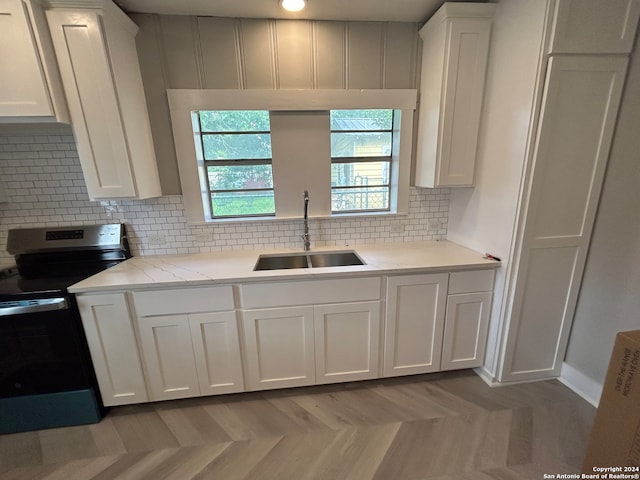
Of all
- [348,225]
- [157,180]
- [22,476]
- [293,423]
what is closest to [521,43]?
[348,225]

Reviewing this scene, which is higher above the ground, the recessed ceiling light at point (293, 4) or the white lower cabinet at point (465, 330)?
the recessed ceiling light at point (293, 4)

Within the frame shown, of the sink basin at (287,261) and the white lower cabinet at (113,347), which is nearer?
the white lower cabinet at (113,347)

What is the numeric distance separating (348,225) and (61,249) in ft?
6.94

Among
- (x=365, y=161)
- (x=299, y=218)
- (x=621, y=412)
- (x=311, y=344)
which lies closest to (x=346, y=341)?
(x=311, y=344)

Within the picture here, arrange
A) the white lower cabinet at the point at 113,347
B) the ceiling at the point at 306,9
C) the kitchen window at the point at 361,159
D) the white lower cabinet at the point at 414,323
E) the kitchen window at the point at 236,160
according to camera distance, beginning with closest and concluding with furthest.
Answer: the white lower cabinet at the point at 113,347 → the ceiling at the point at 306,9 → the white lower cabinet at the point at 414,323 → the kitchen window at the point at 236,160 → the kitchen window at the point at 361,159

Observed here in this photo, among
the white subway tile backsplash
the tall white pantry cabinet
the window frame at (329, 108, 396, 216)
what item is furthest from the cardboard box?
the window frame at (329, 108, 396, 216)

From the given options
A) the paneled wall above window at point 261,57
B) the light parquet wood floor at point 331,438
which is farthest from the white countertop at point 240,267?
the light parquet wood floor at point 331,438

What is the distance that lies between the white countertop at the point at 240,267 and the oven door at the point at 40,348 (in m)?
0.20

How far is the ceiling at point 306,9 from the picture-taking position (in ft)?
5.51

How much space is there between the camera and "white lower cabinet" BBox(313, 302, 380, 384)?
178 cm

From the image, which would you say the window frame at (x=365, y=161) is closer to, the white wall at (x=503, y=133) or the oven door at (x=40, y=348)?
the white wall at (x=503, y=133)

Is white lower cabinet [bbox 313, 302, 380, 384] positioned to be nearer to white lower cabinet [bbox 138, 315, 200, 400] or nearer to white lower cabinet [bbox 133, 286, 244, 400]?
white lower cabinet [bbox 133, 286, 244, 400]

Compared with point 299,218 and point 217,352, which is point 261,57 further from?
point 217,352

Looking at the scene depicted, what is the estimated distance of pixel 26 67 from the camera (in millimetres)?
1438
